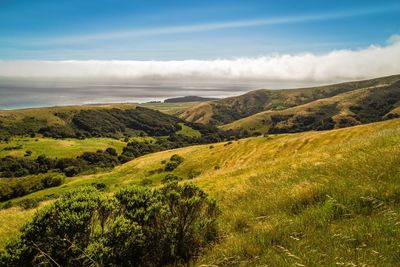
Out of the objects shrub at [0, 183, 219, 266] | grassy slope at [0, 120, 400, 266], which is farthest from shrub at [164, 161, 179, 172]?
shrub at [0, 183, 219, 266]

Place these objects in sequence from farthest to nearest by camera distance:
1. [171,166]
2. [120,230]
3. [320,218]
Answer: [171,166], [320,218], [120,230]

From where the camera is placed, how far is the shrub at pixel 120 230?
8680 mm

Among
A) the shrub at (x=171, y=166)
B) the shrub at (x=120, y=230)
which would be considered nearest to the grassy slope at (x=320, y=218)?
the shrub at (x=120, y=230)

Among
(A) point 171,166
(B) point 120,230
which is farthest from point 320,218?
(A) point 171,166

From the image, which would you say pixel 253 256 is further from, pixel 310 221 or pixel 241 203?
pixel 241 203

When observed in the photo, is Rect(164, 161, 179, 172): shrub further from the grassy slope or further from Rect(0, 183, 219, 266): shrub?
Rect(0, 183, 219, 266): shrub

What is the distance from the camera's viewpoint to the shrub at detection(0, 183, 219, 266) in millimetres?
8680

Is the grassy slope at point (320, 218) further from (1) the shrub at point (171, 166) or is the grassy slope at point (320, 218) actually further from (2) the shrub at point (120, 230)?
(1) the shrub at point (171, 166)

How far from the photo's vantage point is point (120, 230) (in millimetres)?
8664

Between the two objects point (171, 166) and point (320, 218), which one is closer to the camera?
point (320, 218)

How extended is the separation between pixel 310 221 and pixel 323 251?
2405 millimetres

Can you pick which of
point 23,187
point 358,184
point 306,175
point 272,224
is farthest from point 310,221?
point 23,187

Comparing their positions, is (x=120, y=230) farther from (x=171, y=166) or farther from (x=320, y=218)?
(x=171, y=166)

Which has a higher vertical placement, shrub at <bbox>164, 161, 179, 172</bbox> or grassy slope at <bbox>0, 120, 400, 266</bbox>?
grassy slope at <bbox>0, 120, 400, 266</bbox>
